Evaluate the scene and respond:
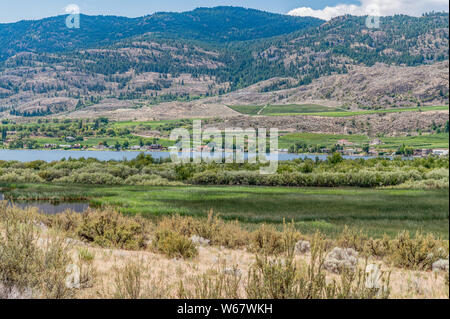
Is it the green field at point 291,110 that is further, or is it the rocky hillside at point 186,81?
the green field at point 291,110

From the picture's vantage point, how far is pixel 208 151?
50.0 metres

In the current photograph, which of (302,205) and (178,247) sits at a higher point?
(178,247)

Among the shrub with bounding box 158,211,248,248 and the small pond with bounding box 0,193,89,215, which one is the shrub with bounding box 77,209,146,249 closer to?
the shrub with bounding box 158,211,248,248

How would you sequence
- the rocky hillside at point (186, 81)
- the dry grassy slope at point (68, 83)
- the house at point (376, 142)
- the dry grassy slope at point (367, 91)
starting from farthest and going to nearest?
the dry grassy slope at point (68, 83) → the dry grassy slope at point (367, 91) → the rocky hillside at point (186, 81) → the house at point (376, 142)

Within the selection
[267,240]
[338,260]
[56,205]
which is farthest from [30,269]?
[56,205]

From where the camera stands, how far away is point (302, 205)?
13414 mm

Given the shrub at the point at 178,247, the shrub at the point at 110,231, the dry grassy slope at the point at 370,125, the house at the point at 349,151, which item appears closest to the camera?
the shrub at the point at 178,247

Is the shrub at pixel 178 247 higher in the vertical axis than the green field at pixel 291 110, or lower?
lower

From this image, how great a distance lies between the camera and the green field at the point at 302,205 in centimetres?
988

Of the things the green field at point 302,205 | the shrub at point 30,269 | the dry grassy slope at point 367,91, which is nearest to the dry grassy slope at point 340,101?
the dry grassy slope at point 367,91

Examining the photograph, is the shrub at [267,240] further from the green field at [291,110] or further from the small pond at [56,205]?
the green field at [291,110]

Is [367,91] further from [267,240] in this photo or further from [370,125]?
[267,240]

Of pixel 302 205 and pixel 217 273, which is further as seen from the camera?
pixel 302 205
